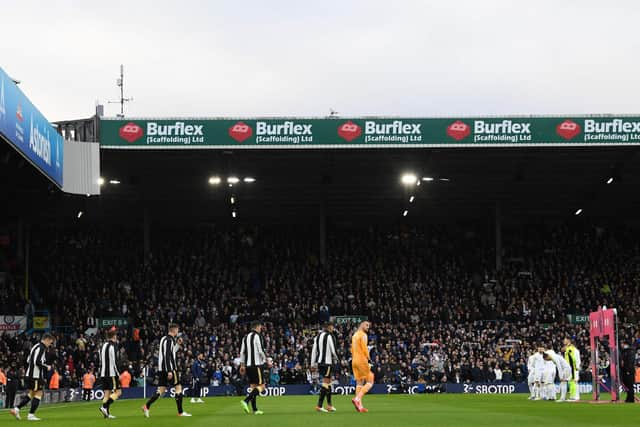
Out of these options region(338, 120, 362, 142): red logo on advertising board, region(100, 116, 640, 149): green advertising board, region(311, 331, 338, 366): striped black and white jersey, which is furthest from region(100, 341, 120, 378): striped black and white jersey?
region(338, 120, 362, 142): red logo on advertising board

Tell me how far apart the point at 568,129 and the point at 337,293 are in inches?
614

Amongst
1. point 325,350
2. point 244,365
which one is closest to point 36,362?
point 244,365

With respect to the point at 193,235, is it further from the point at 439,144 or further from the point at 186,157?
the point at 439,144

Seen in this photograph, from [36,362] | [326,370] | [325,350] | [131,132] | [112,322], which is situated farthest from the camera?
[112,322]

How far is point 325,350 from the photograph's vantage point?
78.0ft

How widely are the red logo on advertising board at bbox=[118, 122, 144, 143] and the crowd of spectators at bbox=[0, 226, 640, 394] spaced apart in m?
9.57

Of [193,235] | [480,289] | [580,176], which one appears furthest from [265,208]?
[580,176]

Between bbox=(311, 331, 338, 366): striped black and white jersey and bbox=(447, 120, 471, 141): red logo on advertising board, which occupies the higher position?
bbox=(447, 120, 471, 141): red logo on advertising board

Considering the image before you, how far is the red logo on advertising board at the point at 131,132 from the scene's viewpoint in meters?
44.0

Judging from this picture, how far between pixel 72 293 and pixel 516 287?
2334 cm

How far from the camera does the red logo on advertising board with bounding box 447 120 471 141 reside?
44.7m

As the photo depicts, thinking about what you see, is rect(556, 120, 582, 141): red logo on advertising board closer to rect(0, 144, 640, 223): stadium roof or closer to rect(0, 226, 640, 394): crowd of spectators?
rect(0, 144, 640, 223): stadium roof

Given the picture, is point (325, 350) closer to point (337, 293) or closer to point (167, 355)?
point (167, 355)

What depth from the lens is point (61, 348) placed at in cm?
4575
